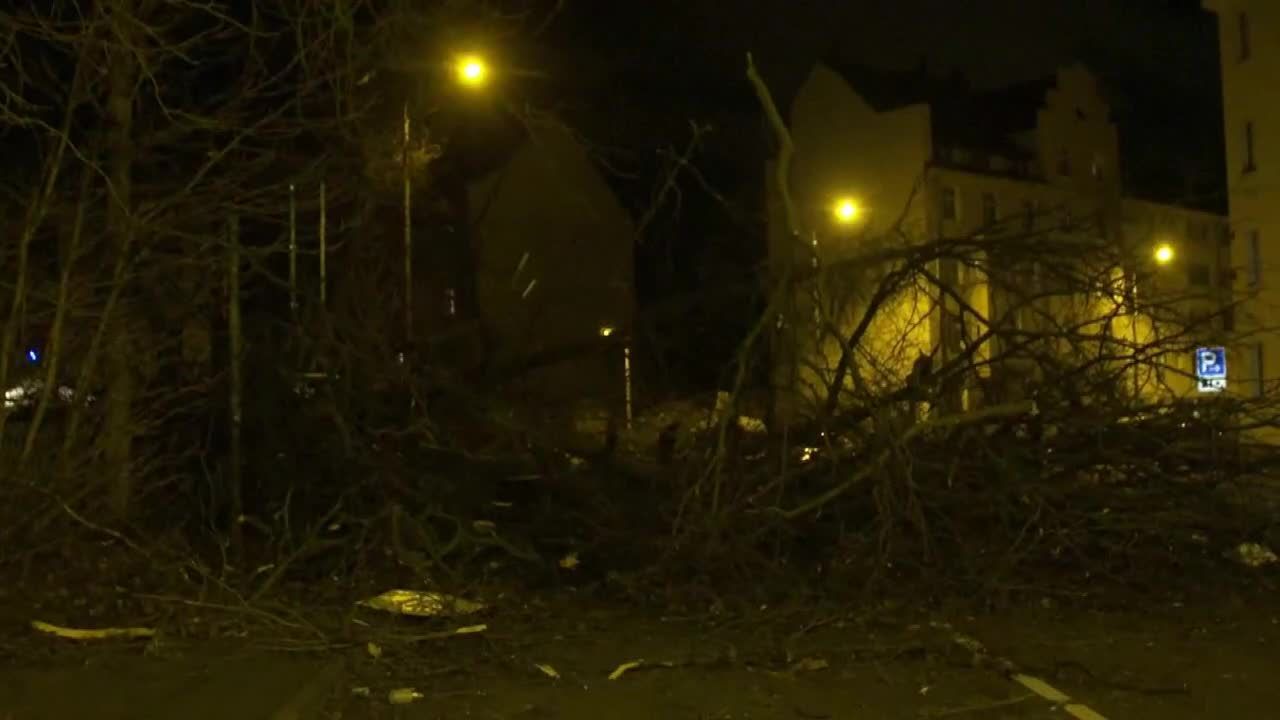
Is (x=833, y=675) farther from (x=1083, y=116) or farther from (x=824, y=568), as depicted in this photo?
(x=1083, y=116)

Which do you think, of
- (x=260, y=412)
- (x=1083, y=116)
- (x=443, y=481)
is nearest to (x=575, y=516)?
(x=443, y=481)

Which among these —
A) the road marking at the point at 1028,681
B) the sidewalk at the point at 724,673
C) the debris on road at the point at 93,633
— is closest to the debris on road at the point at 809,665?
the sidewalk at the point at 724,673

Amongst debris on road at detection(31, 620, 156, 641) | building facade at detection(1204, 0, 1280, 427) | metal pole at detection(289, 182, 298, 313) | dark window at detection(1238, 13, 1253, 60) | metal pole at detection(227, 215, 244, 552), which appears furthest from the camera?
dark window at detection(1238, 13, 1253, 60)

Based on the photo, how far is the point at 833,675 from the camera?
8.22 metres

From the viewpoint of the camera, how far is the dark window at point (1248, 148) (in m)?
31.1

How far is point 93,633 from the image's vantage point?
349 inches

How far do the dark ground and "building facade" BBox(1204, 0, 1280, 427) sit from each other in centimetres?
2242

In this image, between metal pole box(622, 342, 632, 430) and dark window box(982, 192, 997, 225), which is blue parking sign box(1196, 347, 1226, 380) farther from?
dark window box(982, 192, 997, 225)

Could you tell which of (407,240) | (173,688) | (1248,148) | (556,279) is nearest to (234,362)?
(407,240)

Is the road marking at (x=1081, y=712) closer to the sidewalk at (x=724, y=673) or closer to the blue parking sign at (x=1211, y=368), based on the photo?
the sidewalk at (x=724, y=673)

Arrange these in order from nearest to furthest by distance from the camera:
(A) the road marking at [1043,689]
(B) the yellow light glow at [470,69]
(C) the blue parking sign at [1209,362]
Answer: (A) the road marking at [1043,689] < (C) the blue parking sign at [1209,362] < (B) the yellow light glow at [470,69]

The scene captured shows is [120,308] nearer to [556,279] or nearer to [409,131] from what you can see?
[409,131]

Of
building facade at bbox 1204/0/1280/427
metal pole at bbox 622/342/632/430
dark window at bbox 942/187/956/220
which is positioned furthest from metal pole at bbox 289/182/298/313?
dark window at bbox 942/187/956/220

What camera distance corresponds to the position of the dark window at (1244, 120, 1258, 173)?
1223 inches
